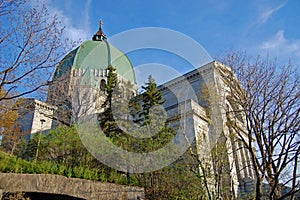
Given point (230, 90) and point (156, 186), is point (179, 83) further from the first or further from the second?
point (156, 186)

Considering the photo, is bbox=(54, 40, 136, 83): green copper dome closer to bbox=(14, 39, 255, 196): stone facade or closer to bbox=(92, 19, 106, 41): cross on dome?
bbox=(14, 39, 255, 196): stone facade

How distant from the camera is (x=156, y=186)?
901 cm

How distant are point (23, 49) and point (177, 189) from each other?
22.5ft

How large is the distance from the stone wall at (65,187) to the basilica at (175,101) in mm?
2693

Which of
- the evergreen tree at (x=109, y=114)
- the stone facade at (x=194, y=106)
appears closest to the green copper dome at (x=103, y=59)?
the stone facade at (x=194, y=106)

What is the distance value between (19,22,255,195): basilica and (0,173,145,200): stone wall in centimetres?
269

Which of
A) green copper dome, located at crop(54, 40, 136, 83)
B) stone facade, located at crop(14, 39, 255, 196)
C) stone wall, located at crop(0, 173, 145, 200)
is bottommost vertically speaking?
stone wall, located at crop(0, 173, 145, 200)

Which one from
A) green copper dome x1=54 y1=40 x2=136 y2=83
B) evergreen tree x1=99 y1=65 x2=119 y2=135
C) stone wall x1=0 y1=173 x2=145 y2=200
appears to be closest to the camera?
stone wall x1=0 y1=173 x2=145 y2=200

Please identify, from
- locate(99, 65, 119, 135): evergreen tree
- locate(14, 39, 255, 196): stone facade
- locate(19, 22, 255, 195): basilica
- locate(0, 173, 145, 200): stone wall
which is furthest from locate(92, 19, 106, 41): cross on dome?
locate(0, 173, 145, 200): stone wall

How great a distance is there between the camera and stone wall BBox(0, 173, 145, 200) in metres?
6.71

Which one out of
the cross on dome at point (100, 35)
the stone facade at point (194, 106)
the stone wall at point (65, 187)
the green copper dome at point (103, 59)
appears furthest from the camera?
the cross on dome at point (100, 35)

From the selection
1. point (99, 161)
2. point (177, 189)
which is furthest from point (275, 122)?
point (99, 161)

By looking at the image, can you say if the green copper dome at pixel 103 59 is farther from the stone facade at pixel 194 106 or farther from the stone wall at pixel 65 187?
the stone wall at pixel 65 187

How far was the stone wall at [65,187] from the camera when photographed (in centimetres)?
671
